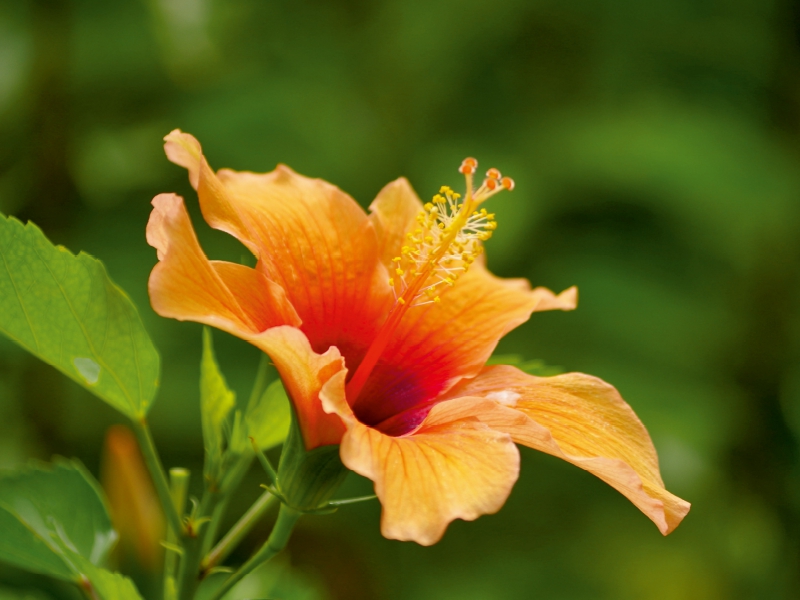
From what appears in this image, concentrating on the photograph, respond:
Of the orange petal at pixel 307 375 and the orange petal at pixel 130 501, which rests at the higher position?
the orange petal at pixel 307 375

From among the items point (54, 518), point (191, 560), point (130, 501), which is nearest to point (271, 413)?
point (191, 560)

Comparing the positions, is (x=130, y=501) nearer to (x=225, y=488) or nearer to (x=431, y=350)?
(x=225, y=488)

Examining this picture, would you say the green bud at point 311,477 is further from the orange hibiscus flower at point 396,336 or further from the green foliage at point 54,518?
the green foliage at point 54,518

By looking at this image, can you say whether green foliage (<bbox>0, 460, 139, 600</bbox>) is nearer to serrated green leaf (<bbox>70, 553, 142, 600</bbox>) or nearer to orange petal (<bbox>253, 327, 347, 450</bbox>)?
serrated green leaf (<bbox>70, 553, 142, 600</bbox>)

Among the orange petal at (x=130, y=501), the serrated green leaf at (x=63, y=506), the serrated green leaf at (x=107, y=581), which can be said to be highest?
the serrated green leaf at (x=107, y=581)

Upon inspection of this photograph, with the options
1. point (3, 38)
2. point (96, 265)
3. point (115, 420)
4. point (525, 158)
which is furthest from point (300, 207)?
point (525, 158)

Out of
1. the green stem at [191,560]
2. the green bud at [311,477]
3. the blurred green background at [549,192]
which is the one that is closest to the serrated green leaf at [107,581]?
the green stem at [191,560]

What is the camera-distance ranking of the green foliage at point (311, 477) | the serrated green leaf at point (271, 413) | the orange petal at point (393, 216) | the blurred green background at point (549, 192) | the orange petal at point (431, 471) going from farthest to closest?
the blurred green background at point (549, 192) → the orange petal at point (393, 216) → the serrated green leaf at point (271, 413) → the green foliage at point (311, 477) → the orange petal at point (431, 471)
